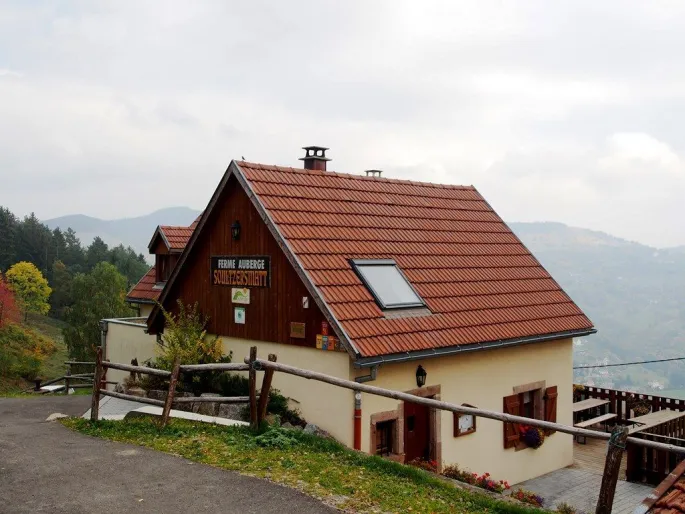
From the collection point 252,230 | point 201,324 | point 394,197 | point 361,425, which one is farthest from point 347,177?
point 361,425

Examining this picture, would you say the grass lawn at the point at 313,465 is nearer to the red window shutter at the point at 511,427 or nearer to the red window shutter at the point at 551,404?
the red window shutter at the point at 511,427

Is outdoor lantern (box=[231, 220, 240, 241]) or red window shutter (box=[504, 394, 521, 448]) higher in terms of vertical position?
outdoor lantern (box=[231, 220, 240, 241])

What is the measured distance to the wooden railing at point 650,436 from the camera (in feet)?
46.4

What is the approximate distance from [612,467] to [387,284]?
748 cm

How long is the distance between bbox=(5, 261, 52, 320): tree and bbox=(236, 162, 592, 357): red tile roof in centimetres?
5901

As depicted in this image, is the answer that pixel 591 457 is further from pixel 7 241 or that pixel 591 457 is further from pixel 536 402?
pixel 7 241

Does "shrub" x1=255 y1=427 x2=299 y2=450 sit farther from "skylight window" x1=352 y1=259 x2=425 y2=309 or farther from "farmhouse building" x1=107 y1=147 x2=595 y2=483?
"skylight window" x1=352 y1=259 x2=425 y2=309

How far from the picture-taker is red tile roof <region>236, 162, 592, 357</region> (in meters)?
13.0

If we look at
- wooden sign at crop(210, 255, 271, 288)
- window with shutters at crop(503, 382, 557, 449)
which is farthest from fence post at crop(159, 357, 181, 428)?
window with shutters at crop(503, 382, 557, 449)

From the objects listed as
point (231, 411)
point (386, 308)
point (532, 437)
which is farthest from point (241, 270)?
point (532, 437)

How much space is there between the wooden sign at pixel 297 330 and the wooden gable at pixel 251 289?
2cm

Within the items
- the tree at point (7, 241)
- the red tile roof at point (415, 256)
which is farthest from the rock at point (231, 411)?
the tree at point (7, 241)

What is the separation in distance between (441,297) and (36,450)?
8269mm

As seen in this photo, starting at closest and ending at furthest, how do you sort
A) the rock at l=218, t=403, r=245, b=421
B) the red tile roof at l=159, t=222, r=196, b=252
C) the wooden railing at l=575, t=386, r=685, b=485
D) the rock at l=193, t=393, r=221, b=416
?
the rock at l=218, t=403, r=245, b=421 → the rock at l=193, t=393, r=221, b=416 → the wooden railing at l=575, t=386, r=685, b=485 → the red tile roof at l=159, t=222, r=196, b=252
